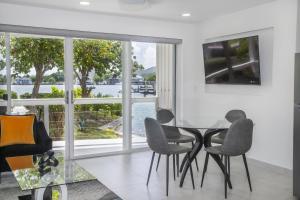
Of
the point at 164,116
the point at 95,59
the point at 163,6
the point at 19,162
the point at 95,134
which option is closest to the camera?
the point at 19,162

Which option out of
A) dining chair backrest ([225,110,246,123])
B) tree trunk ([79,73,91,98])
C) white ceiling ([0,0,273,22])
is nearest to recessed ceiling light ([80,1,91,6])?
white ceiling ([0,0,273,22])

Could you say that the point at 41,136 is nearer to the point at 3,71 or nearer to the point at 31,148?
the point at 31,148

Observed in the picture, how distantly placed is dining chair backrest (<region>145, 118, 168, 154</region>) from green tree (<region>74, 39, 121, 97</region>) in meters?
2.05

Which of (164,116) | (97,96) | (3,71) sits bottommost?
(164,116)

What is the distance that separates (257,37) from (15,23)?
3.63 metres

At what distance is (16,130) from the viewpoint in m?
4.23

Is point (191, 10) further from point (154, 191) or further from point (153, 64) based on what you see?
point (154, 191)

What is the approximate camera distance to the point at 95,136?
18.0 feet

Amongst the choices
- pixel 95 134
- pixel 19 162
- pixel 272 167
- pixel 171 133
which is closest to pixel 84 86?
pixel 95 134

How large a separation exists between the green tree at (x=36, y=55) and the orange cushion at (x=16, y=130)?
29.5 inches

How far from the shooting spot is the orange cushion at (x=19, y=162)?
11.0 feet

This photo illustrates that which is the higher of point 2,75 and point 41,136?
point 2,75

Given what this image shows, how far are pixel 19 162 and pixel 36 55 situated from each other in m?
2.05

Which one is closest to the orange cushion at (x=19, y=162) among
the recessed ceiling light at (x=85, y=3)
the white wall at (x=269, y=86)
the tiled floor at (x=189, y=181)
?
the tiled floor at (x=189, y=181)
